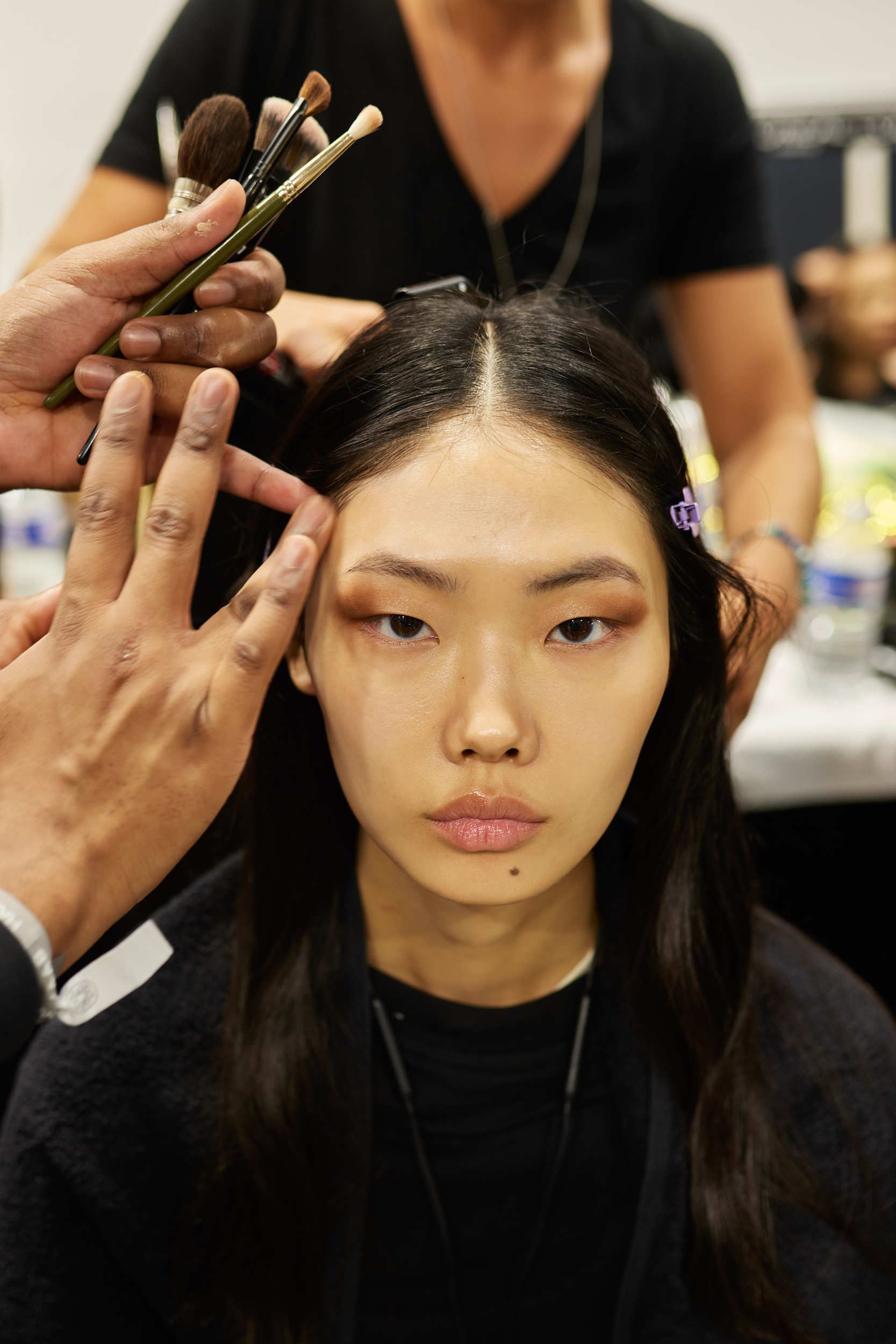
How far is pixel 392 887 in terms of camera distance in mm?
850

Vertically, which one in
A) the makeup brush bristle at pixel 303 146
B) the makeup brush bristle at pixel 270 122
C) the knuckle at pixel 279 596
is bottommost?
the knuckle at pixel 279 596

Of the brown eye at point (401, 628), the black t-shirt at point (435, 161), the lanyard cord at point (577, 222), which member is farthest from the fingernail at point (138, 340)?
the lanyard cord at point (577, 222)

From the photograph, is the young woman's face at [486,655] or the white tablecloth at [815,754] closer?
the young woman's face at [486,655]

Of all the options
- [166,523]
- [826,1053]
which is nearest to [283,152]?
[166,523]

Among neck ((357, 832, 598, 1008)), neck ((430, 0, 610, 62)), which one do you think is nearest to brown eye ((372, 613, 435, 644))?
neck ((357, 832, 598, 1008))

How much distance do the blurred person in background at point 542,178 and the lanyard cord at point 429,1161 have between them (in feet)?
1.04

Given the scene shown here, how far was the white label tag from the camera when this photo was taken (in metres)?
0.68

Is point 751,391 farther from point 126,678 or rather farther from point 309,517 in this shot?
point 126,678

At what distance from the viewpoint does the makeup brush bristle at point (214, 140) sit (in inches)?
23.8

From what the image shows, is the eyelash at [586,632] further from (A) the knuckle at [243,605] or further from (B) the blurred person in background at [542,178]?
(B) the blurred person in background at [542,178]

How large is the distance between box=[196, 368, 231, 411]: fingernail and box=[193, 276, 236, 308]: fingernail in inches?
2.5

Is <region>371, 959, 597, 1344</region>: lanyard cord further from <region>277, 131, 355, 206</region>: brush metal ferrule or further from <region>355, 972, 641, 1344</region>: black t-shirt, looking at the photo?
<region>277, 131, 355, 206</region>: brush metal ferrule

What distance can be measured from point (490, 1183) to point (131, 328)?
2.29 ft

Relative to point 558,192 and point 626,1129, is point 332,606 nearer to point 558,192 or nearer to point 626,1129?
point 626,1129
